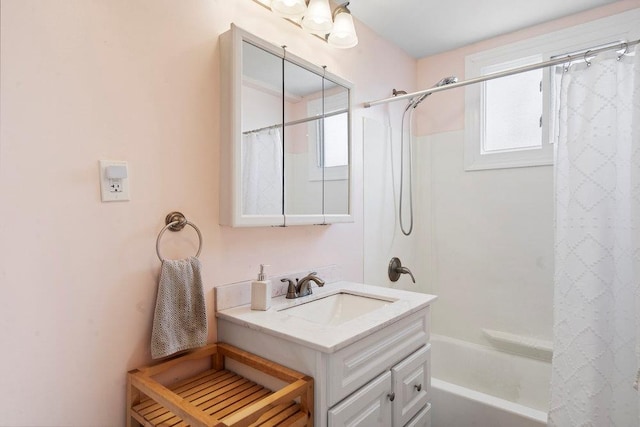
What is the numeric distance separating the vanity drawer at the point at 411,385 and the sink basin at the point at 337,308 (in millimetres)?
253

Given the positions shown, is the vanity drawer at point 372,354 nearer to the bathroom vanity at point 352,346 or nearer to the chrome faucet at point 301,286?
the bathroom vanity at point 352,346

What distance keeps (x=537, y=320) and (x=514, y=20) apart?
174 centimetres

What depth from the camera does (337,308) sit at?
1.62 m

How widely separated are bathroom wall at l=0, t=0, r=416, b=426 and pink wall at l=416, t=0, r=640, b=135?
1558 millimetres

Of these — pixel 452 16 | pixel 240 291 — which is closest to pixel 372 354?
pixel 240 291

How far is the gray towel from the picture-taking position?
111 centimetres

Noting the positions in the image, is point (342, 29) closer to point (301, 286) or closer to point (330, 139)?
point (330, 139)

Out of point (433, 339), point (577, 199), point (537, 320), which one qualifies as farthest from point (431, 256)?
point (577, 199)

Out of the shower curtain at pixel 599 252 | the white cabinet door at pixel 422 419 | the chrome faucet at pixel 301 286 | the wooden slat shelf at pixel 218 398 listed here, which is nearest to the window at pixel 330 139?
the chrome faucet at pixel 301 286

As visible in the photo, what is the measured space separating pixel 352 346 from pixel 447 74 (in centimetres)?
203

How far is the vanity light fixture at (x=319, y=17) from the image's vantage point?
1487 millimetres

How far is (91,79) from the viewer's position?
1025 millimetres

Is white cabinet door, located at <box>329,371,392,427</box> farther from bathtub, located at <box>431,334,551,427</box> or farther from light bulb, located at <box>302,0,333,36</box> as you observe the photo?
light bulb, located at <box>302,0,333,36</box>

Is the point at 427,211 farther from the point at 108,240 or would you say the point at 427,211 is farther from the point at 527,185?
the point at 108,240
